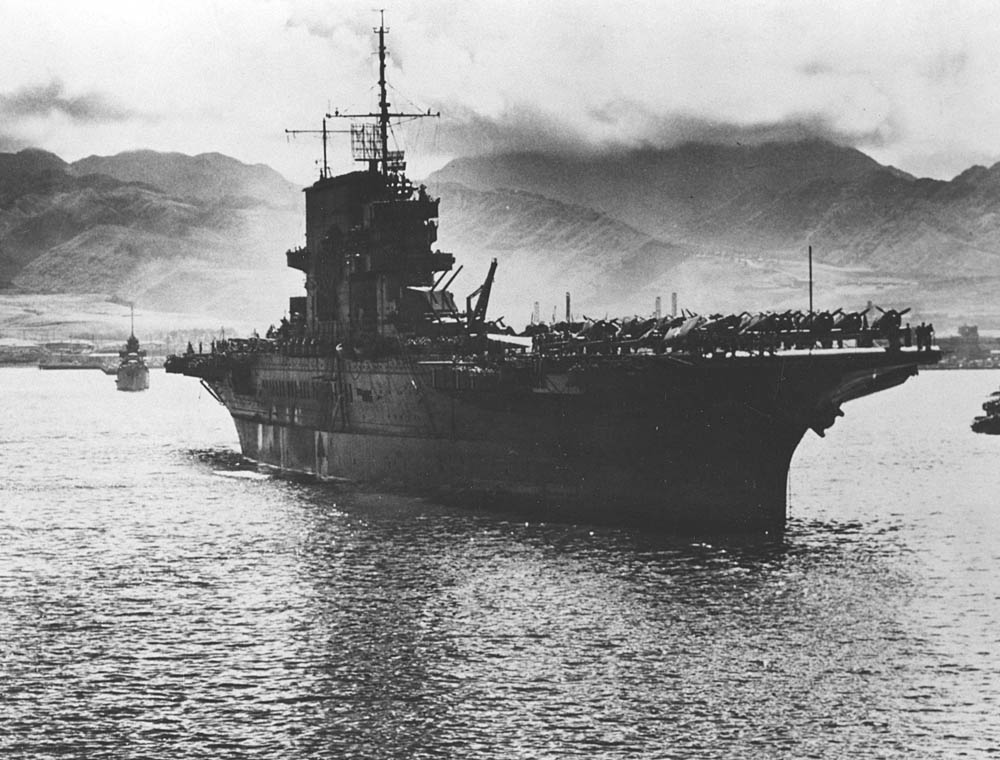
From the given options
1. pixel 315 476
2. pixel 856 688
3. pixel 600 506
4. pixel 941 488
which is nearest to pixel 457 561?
pixel 600 506

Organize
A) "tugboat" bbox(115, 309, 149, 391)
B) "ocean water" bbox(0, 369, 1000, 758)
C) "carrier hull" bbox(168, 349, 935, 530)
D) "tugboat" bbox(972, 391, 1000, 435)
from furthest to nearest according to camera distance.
Answer: "tugboat" bbox(115, 309, 149, 391), "tugboat" bbox(972, 391, 1000, 435), "carrier hull" bbox(168, 349, 935, 530), "ocean water" bbox(0, 369, 1000, 758)

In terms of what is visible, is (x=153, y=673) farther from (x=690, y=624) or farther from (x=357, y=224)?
(x=357, y=224)

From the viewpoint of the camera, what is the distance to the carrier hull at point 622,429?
90.0ft

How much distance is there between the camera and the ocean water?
15.8 meters

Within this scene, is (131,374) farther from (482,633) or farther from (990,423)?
(482,633)

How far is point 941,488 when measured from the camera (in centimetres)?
4119

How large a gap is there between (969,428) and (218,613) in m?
59.9

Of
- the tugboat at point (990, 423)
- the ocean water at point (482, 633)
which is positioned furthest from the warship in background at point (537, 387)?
the tugboat at point (990, 423)

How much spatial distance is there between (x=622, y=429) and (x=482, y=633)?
988 centimetres

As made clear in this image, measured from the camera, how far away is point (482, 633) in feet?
66.6

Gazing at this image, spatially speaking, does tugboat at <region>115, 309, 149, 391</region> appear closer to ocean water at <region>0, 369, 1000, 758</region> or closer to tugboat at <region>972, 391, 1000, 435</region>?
tugboat at <region>972, 391, 1000, 435</region>

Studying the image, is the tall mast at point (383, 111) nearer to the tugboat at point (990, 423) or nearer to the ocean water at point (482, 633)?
the ocean water at point (482, 633)

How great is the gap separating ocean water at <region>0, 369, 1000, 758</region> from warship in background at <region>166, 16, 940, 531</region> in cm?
147

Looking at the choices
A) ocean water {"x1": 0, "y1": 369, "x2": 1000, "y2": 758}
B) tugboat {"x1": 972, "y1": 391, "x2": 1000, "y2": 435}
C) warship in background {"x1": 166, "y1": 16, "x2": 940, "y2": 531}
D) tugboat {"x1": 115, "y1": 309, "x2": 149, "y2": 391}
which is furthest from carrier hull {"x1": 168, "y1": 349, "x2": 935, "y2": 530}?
tugboat {"x1": 115, "y1": 309, "x2": 149, "y2": 391}
